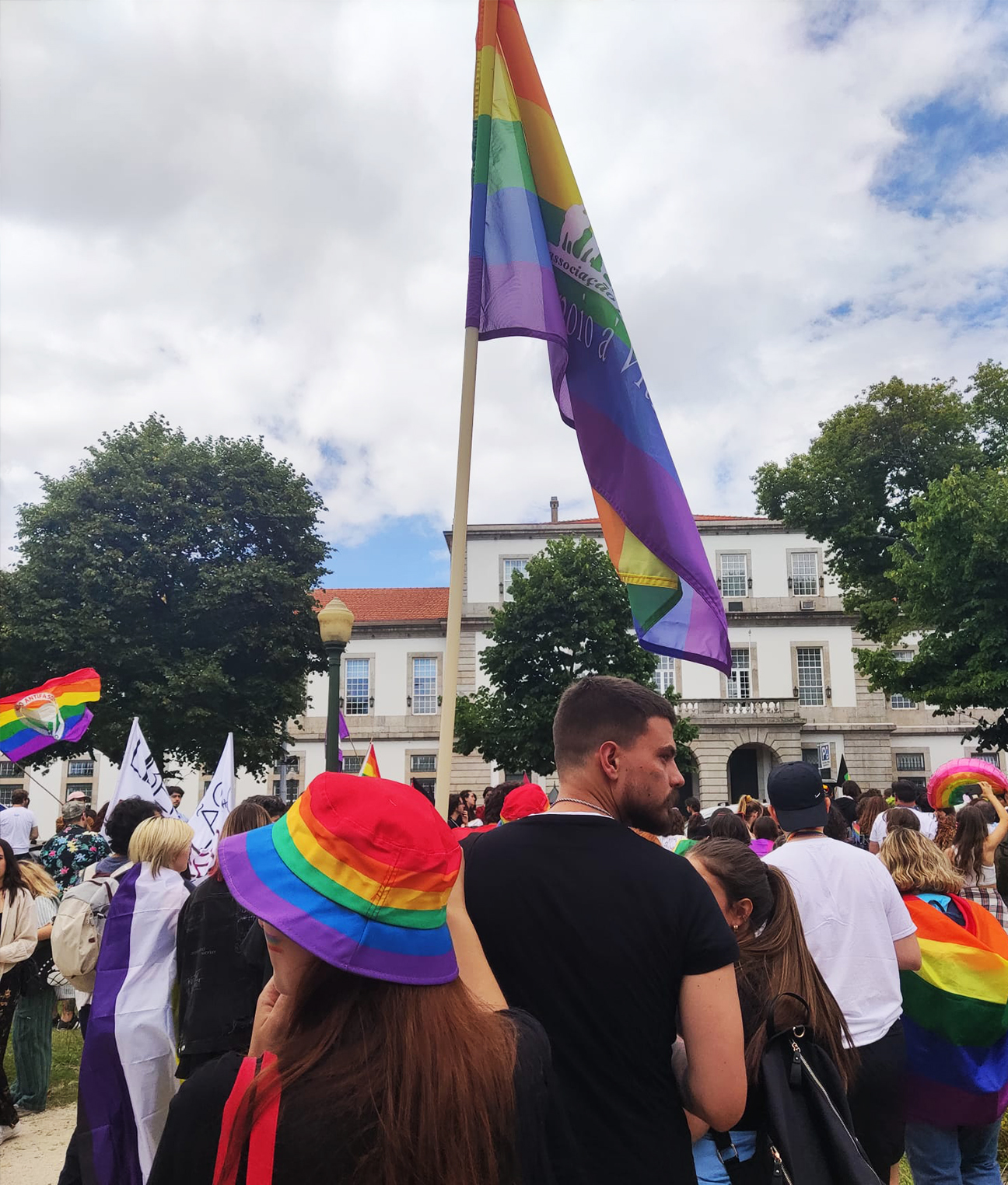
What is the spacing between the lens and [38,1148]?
602 cm

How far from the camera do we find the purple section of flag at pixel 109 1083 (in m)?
4.49

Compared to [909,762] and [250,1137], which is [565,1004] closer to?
[250,1137]

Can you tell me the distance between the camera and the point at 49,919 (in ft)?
21.7

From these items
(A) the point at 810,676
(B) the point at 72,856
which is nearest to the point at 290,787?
(A) the point at 810,676

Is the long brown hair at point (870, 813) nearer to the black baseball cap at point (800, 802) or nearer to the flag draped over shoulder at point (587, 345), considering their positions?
the black baseball cap at point (800, 802)

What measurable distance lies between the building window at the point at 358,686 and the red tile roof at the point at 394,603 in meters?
1.89

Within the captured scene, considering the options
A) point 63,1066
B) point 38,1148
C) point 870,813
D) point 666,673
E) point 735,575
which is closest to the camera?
point 38,1148

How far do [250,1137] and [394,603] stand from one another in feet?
137

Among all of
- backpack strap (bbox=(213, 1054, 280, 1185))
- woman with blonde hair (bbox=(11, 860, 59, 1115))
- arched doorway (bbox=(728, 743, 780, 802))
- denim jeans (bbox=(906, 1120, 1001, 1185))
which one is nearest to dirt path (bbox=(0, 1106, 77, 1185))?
woman with blonde hair (bbox=(11, 860, 59, 1115))

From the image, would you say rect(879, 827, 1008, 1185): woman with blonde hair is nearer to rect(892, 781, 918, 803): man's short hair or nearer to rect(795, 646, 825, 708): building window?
rect(892, 781, 918, 803): man's short hair

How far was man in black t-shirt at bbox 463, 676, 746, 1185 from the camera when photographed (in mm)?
2102

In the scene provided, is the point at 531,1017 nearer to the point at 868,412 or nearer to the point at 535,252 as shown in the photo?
the point at 535,252

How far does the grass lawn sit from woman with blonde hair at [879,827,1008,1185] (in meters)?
5.09

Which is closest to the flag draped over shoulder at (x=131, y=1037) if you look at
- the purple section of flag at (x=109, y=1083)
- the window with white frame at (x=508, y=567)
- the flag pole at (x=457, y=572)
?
the purple section of flag at (x=109, y=1083)
